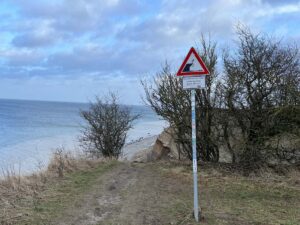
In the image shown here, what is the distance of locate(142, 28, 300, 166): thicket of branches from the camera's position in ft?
36.2

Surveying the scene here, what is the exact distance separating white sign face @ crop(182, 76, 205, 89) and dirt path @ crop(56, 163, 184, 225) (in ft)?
8.52

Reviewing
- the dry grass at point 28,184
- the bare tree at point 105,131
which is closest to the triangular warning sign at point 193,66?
the dry grass at point 28,184

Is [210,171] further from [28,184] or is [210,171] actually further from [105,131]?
[105,131]

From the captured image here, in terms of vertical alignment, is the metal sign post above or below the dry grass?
above

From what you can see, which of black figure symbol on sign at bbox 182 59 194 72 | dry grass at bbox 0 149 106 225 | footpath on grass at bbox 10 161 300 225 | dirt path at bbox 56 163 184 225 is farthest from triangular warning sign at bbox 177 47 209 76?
dry grass at bbox 0 149 106 225

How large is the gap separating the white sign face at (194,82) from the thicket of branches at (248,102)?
14.4 feet

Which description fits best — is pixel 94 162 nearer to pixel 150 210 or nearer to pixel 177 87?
pixel 177 87

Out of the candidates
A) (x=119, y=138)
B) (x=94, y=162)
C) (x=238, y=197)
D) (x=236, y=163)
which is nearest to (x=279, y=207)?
(x=238, y=197)

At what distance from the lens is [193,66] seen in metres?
7.27

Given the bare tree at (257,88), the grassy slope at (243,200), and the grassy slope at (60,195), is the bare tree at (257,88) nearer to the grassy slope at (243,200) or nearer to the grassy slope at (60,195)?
the grassy slope at (243,200)

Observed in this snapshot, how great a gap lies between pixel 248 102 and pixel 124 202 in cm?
538

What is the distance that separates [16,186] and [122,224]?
12.1 ft

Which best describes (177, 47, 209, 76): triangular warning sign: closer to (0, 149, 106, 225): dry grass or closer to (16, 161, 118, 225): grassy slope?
(16, 161, 118, 225): grassy slope

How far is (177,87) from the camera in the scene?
43.9 feet
